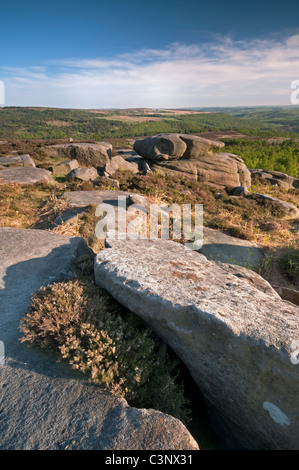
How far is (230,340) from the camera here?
281cm

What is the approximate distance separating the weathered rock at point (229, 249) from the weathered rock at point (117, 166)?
32.3 feet

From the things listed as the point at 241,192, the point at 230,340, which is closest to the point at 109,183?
the point at 241,192

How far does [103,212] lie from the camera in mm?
9406

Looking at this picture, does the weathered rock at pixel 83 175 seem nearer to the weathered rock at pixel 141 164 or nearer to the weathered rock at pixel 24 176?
the weathered rock at pixel 24 176

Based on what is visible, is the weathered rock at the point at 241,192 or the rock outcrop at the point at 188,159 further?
the rock outcrop at the point at 188,159

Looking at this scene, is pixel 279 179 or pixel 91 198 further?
pixel 279 179

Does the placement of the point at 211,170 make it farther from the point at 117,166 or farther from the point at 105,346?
the point at 105,346

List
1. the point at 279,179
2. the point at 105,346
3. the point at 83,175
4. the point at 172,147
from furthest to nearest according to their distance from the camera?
the point at 279,179, the point at 172,147, the point at 83,175, the point at 105,346

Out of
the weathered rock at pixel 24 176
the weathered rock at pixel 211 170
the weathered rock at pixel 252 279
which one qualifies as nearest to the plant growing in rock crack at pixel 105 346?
the weathered rock at pixel 252 279

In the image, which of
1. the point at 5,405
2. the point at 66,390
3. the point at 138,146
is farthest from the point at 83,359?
the point at 138,146

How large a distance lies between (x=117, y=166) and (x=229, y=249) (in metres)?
12.3

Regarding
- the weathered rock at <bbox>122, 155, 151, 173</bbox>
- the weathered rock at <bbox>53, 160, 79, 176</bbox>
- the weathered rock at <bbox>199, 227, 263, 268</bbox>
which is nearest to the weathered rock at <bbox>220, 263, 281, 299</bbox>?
the weathered rock at <bbox>199, 227, 263, 268</bbox>

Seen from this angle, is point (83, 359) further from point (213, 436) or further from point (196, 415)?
point (213, 436)

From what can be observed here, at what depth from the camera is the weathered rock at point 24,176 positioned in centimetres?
1361
